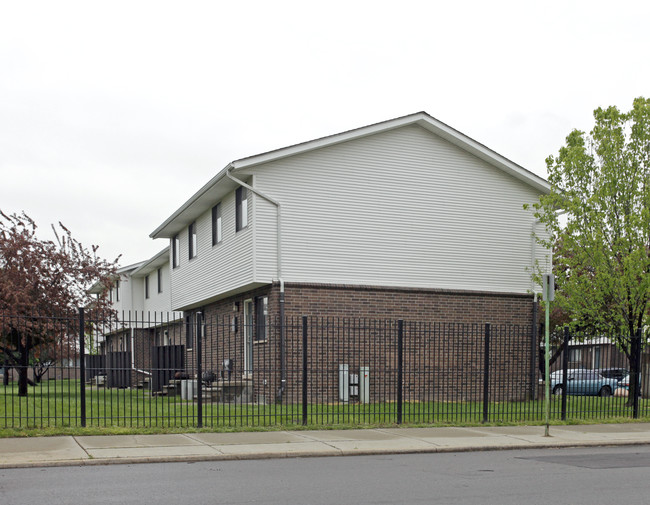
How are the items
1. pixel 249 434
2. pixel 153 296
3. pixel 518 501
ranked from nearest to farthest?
1. pixel 518 501
2. pixel 249 434
3. pixel 153 296

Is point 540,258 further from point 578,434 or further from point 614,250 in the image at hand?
point 578,434

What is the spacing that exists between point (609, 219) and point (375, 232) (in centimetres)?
619

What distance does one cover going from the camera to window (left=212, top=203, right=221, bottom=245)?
2328cm

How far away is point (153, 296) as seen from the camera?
123 ft

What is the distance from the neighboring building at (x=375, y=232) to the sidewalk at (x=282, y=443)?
687cm

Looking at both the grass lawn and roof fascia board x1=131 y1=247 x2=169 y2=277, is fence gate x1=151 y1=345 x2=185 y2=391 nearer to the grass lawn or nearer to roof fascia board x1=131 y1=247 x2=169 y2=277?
the grass lawn

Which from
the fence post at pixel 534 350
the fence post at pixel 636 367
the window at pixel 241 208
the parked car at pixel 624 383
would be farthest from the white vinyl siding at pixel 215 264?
the fence post at pixel 636 367

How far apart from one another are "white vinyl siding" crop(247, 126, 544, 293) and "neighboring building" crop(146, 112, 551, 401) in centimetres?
3

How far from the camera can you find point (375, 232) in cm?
2117

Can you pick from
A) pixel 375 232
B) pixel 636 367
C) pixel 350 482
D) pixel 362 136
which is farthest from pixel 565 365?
pixel 362 136

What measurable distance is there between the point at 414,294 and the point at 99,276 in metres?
10.1

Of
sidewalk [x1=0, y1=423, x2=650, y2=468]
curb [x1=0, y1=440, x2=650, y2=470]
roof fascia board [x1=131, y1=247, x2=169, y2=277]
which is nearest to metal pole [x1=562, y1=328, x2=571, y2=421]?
sidewalk [x1=0, y1=423, x2=650, y2=468]

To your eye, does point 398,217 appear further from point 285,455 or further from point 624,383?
point 285,455

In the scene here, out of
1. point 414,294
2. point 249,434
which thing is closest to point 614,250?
point 414,294
